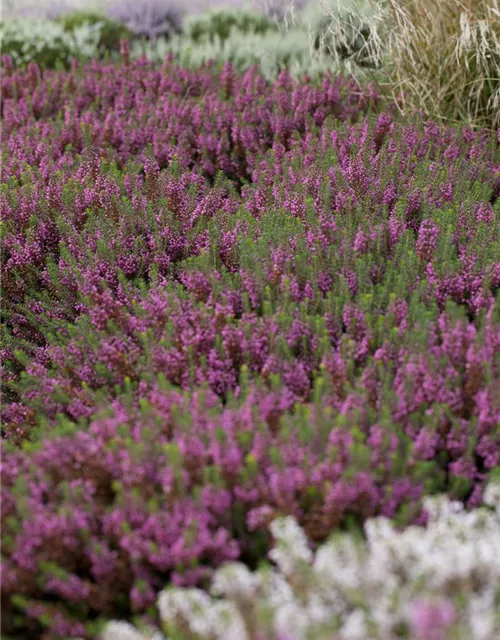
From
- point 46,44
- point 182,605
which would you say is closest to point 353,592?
→ point 182,605

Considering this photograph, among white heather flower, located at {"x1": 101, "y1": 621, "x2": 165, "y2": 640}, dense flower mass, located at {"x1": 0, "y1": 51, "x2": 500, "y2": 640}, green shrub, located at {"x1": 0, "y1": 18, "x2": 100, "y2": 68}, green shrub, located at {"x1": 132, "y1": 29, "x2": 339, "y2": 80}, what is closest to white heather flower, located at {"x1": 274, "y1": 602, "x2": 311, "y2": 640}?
dense flower mass, located at {"x1": 0, "y1": 51, "x2": 500, "y2": 640}

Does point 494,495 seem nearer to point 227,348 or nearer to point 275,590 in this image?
point 275,590

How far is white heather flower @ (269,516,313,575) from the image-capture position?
1.61 m

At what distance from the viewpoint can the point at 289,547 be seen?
1.62 metres

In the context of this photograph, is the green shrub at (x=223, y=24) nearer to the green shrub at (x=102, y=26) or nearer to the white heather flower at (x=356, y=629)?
the green shrub at (x=102, y=26)

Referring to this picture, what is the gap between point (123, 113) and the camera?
4.92 metres

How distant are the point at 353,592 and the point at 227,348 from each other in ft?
3.47

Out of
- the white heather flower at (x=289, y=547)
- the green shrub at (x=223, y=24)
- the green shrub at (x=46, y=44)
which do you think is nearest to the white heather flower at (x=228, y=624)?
the white heather flower at (x=289, y=547)

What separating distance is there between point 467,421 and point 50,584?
1.21 m

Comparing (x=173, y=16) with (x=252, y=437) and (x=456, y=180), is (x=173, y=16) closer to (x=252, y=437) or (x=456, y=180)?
(x=456, y=180)

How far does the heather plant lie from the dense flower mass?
0.10 m

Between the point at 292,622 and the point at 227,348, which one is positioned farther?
the point at 227,348

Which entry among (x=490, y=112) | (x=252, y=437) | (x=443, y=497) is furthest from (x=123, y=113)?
(x=443, y=497)

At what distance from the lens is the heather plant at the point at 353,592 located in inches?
58.8
